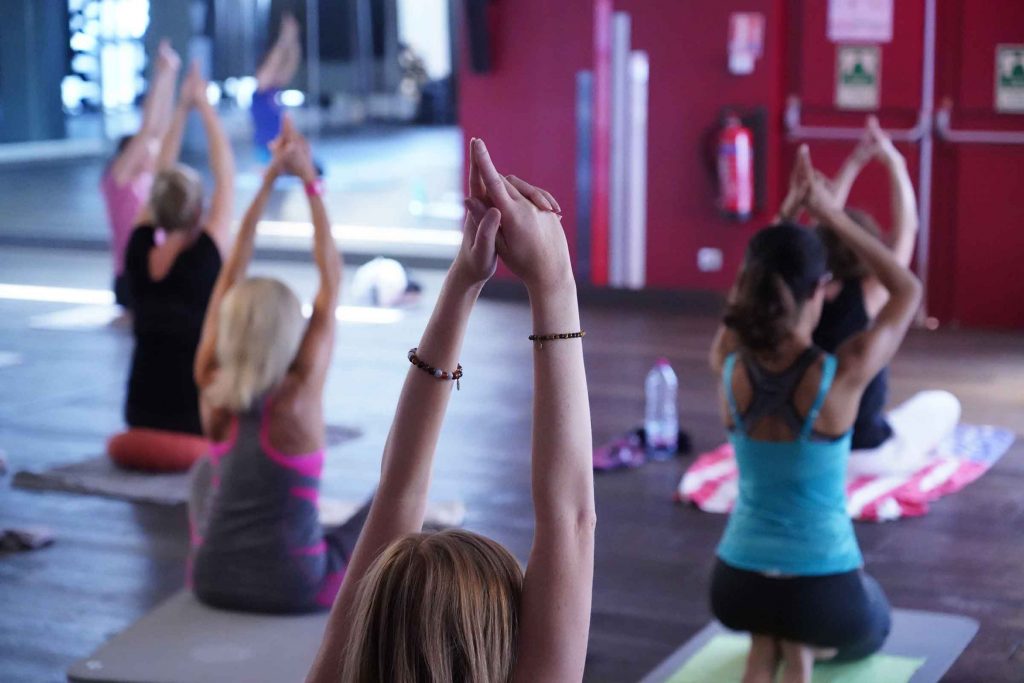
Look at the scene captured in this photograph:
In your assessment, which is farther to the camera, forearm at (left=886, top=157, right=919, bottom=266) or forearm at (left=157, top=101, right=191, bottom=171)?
forearm at (left=157, top=101, right=191, bottom=171)

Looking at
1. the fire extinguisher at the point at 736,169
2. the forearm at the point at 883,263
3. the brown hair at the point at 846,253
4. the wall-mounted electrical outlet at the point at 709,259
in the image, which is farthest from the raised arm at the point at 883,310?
the wall-mounted electrical outlet at the point at 709,259

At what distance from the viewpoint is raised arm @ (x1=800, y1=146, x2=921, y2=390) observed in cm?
310

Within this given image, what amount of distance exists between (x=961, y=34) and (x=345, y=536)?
506 cm

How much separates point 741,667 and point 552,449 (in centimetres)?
214

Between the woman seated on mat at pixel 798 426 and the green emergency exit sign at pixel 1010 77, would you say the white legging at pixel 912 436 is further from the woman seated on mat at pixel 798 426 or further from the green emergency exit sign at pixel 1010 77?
the green emergency exit sign at pixel 1010 77

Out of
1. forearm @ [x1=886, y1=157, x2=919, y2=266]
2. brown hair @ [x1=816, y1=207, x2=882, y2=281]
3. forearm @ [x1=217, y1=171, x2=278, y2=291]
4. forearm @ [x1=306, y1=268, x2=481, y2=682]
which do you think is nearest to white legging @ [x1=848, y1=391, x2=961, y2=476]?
brown hair @ [x1=816, y1=207, x2=882, y2=281]

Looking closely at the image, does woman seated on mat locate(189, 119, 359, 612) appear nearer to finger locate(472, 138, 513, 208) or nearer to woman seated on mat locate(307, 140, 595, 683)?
woman seated on mat locate(307, 140, 595, 683)

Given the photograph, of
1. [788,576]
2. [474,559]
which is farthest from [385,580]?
[788,576]

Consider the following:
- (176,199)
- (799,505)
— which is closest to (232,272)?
(176,199)

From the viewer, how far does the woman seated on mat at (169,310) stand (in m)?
5.03

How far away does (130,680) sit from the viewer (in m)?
3.30

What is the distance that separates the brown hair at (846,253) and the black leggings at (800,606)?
4.21ft

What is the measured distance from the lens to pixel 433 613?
1348mm

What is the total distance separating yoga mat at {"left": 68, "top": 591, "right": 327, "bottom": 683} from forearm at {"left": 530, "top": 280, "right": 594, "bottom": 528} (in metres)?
1.89
